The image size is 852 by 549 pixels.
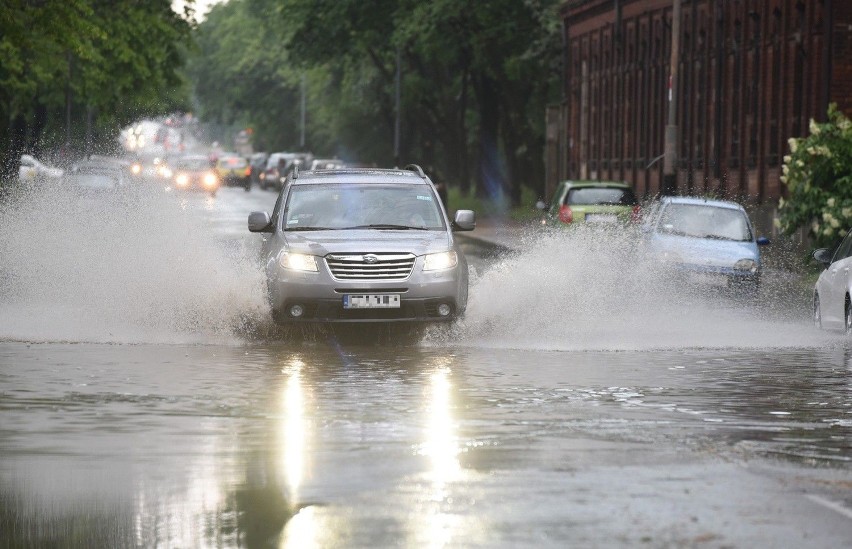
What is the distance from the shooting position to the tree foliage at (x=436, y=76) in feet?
225

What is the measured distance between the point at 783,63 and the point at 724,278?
749 inches

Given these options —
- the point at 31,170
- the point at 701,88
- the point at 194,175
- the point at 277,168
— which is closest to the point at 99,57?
the point at 701,88

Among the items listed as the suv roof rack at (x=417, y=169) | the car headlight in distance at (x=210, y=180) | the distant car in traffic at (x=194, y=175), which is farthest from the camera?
the car headlight in distance at (x=210, y=180)

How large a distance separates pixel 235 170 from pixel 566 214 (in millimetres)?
74409

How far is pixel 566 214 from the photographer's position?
1442 inches

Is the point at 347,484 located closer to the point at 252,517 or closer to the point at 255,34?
the point at 252,517

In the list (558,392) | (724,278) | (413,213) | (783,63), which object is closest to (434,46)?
(783,63)

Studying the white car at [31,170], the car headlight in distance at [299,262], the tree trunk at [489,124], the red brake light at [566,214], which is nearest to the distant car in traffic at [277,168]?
the white car at [31,170]

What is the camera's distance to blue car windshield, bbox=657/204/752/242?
29.7m

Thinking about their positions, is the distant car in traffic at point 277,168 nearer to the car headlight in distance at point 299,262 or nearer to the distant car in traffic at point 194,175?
the distant car in traffic at point 194,175

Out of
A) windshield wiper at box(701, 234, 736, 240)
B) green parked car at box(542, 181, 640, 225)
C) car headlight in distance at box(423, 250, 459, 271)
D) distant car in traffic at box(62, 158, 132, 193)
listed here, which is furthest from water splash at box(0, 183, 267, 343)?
distant car in traffic at box(62, 158, 132, 193)

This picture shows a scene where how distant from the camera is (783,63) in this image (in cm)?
4631

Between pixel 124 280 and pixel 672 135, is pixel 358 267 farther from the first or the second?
pixel 672 135

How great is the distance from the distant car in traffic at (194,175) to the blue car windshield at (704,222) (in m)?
61.4
